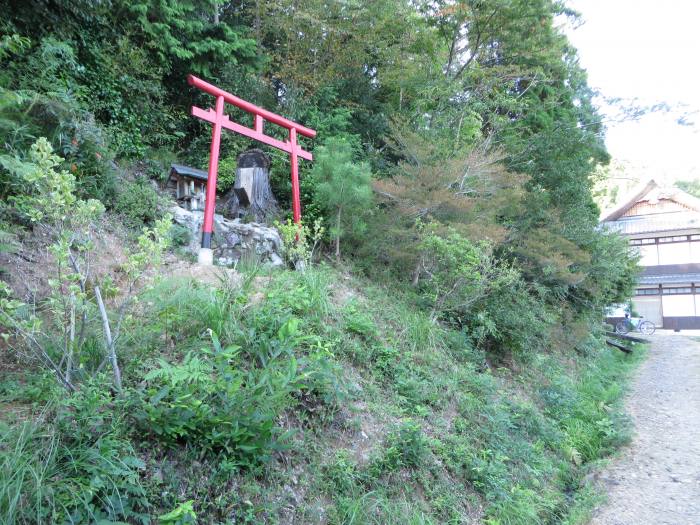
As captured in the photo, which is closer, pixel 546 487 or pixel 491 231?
pixel 546 487

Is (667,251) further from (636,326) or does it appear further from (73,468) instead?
(73,468)

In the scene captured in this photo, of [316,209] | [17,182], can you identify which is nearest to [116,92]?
[316,209]

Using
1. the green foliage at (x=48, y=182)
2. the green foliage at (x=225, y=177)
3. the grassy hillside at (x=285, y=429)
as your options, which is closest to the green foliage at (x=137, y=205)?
the green foliage at (x=225, y=177)

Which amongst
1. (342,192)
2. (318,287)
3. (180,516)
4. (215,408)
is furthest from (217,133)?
(180,516)

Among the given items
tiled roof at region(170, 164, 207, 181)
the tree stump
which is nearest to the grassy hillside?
the tree stump

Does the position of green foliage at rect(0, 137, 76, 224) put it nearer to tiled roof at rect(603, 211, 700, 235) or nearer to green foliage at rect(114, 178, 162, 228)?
green foliage at rect(114, 178, 162, 228)

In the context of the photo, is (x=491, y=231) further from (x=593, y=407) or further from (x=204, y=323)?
(x=204, y=323)

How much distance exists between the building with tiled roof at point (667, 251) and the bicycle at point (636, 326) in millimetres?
2121

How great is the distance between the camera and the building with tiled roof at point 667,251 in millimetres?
22859

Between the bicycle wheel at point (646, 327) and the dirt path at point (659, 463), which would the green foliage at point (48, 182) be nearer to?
the dirt path at point (659, 463)

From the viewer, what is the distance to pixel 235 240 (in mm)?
7074

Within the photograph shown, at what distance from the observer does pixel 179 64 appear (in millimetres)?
10969

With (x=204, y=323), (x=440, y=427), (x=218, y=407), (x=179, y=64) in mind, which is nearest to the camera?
(x=218, y=407)

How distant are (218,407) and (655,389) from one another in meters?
9.61
